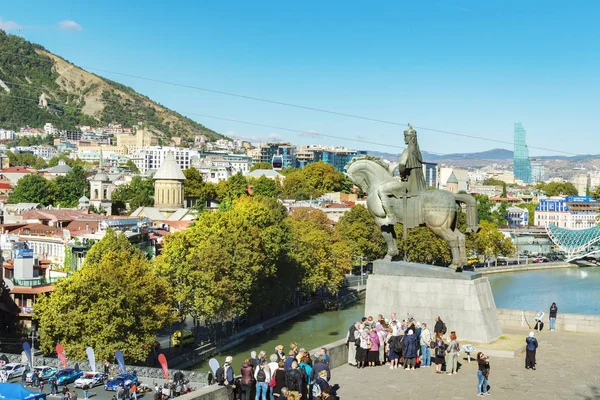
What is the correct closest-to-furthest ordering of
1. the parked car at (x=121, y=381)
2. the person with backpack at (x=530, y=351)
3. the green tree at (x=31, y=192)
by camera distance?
the person with backpack at (x=530, y=351), the parked car at (x=121, y=381), the green tree at (x=31, y=192)

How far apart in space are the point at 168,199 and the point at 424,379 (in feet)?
Result: 224

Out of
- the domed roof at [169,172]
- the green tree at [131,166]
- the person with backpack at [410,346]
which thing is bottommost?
the person with backpack at [410,346]

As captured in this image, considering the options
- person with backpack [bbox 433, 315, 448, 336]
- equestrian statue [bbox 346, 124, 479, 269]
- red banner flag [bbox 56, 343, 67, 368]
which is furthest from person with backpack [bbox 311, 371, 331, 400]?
red banner flag [bbox 56, 343, 67, 368]

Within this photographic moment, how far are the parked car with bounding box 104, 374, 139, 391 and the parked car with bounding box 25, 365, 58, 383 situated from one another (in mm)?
2869

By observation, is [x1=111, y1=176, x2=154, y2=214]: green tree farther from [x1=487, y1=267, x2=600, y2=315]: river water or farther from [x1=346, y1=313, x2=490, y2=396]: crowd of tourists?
[x1=346, y1=313, x2=490, y2=396]: crowd of tourists

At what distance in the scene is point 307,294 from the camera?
4919 centimetres

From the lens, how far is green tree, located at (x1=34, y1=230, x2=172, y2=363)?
28594 mm

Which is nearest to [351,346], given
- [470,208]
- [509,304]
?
[470,208]

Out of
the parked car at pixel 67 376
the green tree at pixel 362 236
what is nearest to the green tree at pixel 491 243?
the green tree at pixel 362 236

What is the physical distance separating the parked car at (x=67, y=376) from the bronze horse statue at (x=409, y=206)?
15.0m

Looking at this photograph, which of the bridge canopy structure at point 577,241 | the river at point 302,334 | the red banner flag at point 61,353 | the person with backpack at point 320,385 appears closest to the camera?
the person with backpack at point 320,385

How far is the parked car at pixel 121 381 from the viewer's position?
26.6m

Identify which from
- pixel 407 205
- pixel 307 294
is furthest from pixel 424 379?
pixel 307 294

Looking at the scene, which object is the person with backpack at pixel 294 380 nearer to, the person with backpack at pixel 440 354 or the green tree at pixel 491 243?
the person with backpack at pixel 440 354
